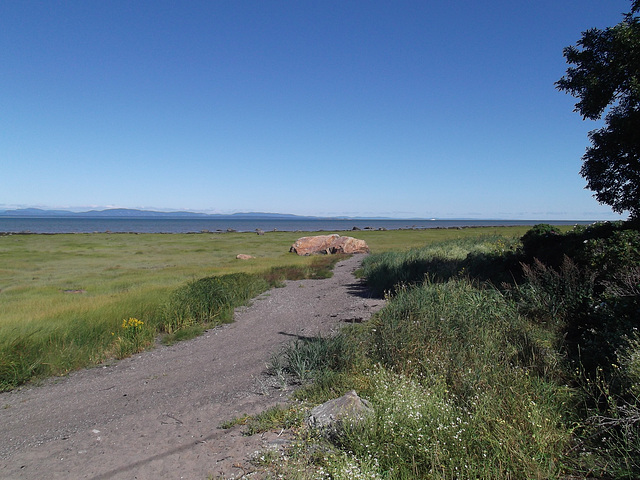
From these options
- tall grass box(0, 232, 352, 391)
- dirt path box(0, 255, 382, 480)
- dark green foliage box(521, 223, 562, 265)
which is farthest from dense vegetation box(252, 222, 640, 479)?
tall grass box(0, 232, 352, 391)

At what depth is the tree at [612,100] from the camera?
8422mm

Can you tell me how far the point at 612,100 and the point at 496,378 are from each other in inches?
322

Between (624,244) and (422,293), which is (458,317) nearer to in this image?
(422,293)

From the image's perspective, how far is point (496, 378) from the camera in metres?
4.88

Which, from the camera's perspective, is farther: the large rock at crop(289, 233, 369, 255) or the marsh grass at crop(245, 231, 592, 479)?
the large rock at crop(289, 233, 369, 255)

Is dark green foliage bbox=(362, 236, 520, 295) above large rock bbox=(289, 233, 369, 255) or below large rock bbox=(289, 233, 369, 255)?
above

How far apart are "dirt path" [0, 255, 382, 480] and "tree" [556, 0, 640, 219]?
685cm

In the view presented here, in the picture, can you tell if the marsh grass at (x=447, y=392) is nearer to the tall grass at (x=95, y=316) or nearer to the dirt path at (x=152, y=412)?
the dirt path at (x=152, y=412)

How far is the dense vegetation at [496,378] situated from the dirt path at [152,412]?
28.0 inches

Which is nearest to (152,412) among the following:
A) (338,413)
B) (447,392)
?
(338,413)

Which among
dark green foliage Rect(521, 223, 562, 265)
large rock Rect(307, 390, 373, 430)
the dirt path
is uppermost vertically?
dark green foliage Rect(521, 223, 562, 265)

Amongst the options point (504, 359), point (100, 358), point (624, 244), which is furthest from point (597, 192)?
point (100, 358)

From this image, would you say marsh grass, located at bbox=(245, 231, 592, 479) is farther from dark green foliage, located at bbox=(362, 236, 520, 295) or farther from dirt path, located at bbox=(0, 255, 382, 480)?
dark green foliage, located at bbox=(362, 236, 520, 295)

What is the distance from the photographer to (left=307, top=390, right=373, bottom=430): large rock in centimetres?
433
